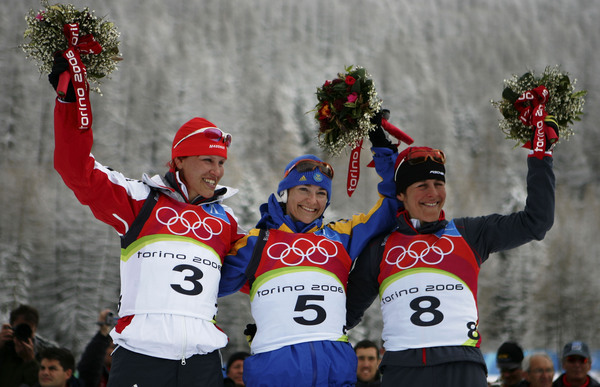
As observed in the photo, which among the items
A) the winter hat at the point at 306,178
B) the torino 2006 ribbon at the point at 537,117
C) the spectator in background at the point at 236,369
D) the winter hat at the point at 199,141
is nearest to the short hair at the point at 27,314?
the spectator in background at the point at 236,369

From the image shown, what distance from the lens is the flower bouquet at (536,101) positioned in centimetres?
339

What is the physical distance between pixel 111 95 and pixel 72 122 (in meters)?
6.03

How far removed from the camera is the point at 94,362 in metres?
4.70

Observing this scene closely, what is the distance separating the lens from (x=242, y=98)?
30.6 ft

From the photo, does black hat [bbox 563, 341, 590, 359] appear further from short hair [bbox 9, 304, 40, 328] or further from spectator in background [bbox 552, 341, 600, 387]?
short hair [bbox 9, 304, 40, 328]

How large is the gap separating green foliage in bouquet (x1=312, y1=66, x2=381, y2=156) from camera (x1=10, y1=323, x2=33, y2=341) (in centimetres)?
305

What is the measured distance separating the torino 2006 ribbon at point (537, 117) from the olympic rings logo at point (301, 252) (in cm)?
112

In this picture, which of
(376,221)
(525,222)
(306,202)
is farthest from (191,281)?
(525,222)

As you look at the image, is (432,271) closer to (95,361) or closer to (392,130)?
(392,130)

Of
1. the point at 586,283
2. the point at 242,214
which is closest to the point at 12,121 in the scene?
the point at 242,214

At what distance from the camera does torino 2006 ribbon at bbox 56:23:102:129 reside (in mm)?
2883

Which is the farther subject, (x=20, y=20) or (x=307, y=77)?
(x=307, y=77)

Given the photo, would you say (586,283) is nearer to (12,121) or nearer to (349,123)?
(349,123)

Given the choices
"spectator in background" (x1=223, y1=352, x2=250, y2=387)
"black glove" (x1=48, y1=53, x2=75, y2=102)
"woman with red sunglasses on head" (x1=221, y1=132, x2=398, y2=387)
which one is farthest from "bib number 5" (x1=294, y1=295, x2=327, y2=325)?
"spectator in background" (x1=223, y1=352, x2=250, y2=387)
